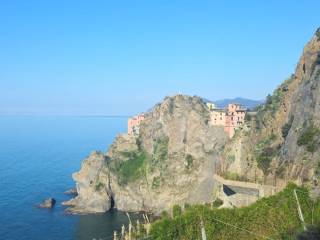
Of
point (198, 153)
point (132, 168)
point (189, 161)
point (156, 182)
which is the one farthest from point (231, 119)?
point (132, 168)

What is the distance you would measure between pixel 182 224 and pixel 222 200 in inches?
1041

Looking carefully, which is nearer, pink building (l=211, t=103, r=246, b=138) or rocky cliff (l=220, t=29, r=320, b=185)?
rocky cliff (l=220, t=29, r=320, b=185)

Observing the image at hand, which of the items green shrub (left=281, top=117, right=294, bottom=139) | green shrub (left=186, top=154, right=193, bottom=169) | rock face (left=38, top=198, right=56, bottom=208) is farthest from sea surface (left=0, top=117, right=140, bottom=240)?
green shrub (left=281, top=117, right=294, bottom=139)

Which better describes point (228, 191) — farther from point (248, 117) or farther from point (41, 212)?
point (41, 212)

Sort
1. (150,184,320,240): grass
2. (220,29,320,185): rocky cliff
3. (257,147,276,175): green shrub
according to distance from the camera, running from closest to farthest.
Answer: (150,184,320,240): grass
(220,29,320,185): rocky cliff
(257,147,276,175): green shrub

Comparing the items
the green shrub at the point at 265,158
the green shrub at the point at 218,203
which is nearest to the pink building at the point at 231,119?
the green shrub at the point at 265,158

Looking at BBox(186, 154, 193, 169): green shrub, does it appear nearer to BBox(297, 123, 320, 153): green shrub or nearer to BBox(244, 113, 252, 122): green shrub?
BBox(244, 113, 252, 122): green shrub

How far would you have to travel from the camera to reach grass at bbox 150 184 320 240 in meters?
39.6

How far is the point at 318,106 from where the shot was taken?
62250mm

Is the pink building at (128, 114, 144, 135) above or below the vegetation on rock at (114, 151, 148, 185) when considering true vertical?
above

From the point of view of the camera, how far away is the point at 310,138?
200 ft

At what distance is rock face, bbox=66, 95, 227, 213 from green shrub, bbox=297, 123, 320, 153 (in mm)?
29289

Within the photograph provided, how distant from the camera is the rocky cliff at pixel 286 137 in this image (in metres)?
60.9

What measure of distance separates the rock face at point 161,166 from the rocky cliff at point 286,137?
1338 cm
